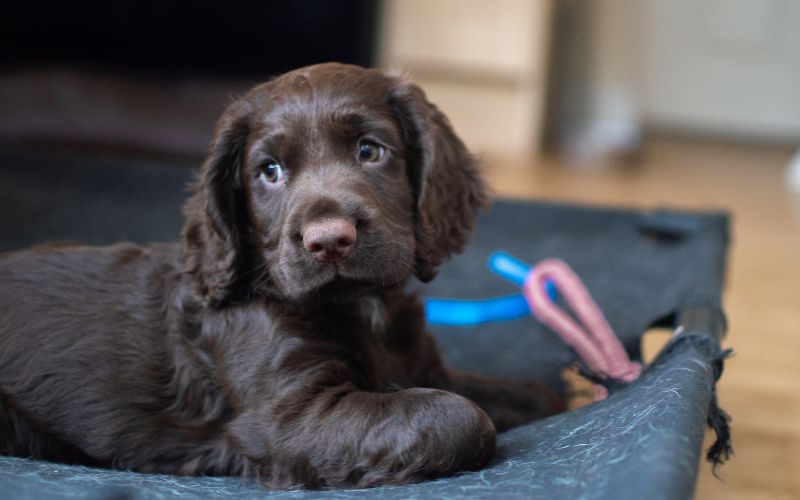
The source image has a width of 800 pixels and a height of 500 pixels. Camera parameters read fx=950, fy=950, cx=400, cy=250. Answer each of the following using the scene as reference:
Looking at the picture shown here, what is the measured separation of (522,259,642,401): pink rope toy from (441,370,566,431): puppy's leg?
0.12 m

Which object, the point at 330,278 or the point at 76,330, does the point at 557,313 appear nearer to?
the point at 330,278

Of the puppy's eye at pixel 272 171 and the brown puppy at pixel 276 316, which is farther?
the puppy's eye at pixel 272 171

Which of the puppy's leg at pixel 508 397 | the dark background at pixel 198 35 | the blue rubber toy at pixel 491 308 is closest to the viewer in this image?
the puppy's leg at pixel 508 397

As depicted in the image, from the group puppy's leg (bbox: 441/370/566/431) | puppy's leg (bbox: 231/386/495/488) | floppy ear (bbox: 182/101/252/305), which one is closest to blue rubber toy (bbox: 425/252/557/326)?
puppy's leg (bbox: 441/370/566/431)

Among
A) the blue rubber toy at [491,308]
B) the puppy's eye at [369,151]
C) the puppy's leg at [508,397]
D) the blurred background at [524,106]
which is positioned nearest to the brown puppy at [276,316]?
the puppy's eye at [369,151]

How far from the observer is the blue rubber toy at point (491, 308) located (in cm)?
255

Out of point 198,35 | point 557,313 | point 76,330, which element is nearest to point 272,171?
point 76,330

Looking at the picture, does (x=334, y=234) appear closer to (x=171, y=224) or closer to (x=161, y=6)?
(x=171, y=224)

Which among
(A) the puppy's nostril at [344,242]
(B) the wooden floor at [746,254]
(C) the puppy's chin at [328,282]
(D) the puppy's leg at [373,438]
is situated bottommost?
(B) the wooden floor at [746,254]

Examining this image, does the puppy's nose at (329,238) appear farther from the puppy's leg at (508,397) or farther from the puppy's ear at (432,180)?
the puppy's leg at (508,397)

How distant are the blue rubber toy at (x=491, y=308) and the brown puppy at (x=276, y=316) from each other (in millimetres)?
635

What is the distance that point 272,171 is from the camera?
179 centimetres

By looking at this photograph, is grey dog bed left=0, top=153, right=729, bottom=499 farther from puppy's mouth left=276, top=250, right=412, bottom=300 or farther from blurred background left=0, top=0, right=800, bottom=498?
puppy's mouth left=276, top=250, right=412, bottom=300

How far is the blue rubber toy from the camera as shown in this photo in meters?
2.55
